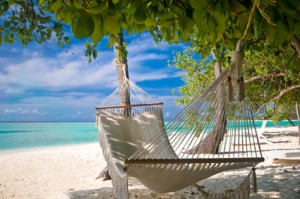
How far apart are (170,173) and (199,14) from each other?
4.18ft

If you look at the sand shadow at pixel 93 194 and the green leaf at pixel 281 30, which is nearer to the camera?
the green leaf at pixel 281 30

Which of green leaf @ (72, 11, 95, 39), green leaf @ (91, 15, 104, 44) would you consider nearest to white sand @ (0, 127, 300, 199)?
green leaf @ (91, 15, 104, 44)

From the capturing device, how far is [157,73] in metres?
80.2

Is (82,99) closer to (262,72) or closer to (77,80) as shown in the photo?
(77,80)

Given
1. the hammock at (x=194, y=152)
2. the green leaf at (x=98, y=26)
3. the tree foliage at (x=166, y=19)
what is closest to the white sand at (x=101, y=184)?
the hammock at (x=194, y=152)

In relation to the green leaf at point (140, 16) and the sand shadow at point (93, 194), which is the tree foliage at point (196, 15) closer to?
the green leaf at point (140, 16)

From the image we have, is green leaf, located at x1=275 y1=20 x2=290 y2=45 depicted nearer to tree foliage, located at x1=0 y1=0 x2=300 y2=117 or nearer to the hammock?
tree foliage, located at x1=0 y1=0 x2=300 y2=117

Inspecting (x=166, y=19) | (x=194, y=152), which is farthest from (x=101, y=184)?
(x=166, y=19)

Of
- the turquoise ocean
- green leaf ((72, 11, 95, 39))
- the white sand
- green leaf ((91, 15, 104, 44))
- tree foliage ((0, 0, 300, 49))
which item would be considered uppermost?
tree foliage ((0, 0, 300, 49))

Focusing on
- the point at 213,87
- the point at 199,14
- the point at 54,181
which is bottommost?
the point at 54,181

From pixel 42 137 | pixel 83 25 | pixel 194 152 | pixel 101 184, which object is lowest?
pixel 42 137

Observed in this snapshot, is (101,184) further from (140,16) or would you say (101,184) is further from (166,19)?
(140,16)

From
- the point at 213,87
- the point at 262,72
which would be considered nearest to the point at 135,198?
the point at 213,87

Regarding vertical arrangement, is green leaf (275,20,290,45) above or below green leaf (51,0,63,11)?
below
